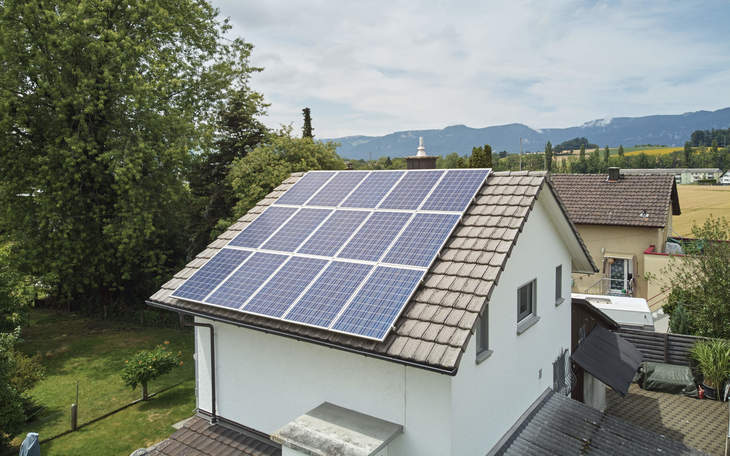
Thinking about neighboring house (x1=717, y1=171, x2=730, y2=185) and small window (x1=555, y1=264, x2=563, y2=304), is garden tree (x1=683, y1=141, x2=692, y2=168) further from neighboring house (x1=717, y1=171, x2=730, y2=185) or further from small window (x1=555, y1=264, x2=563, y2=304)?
small window (x1=555, y1=264, x2=563, y2=304)

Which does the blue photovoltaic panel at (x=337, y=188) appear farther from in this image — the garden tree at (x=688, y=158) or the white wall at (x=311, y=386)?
the garden tree at (x=688, y=158)

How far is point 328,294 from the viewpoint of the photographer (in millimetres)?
8070

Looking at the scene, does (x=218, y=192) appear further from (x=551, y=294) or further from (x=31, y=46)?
(x=551, y=294)

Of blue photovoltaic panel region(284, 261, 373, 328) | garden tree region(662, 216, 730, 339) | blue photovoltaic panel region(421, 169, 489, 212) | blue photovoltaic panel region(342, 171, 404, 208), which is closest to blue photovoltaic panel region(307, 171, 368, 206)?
blue photovoltaic panel region(342, 171, 404, 208)

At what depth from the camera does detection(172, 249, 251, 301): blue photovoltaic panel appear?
9.47 m

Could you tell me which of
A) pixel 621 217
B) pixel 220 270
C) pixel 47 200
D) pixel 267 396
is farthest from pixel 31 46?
pixel 621 217

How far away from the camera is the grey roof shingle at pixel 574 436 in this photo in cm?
869

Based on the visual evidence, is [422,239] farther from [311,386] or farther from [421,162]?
[421,162]

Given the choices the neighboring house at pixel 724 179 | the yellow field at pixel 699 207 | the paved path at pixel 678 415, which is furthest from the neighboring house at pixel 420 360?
the neighboring house at pixel 724 179

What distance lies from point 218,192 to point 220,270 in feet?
67.8

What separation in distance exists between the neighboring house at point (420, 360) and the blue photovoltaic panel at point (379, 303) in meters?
0.17

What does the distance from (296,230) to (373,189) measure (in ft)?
6.87

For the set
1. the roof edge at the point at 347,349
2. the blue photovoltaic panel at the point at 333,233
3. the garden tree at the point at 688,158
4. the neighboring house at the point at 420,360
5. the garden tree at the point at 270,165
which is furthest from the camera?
the garden tree at the point at 688,158

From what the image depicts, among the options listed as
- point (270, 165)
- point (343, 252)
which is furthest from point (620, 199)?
point (343, 252)
